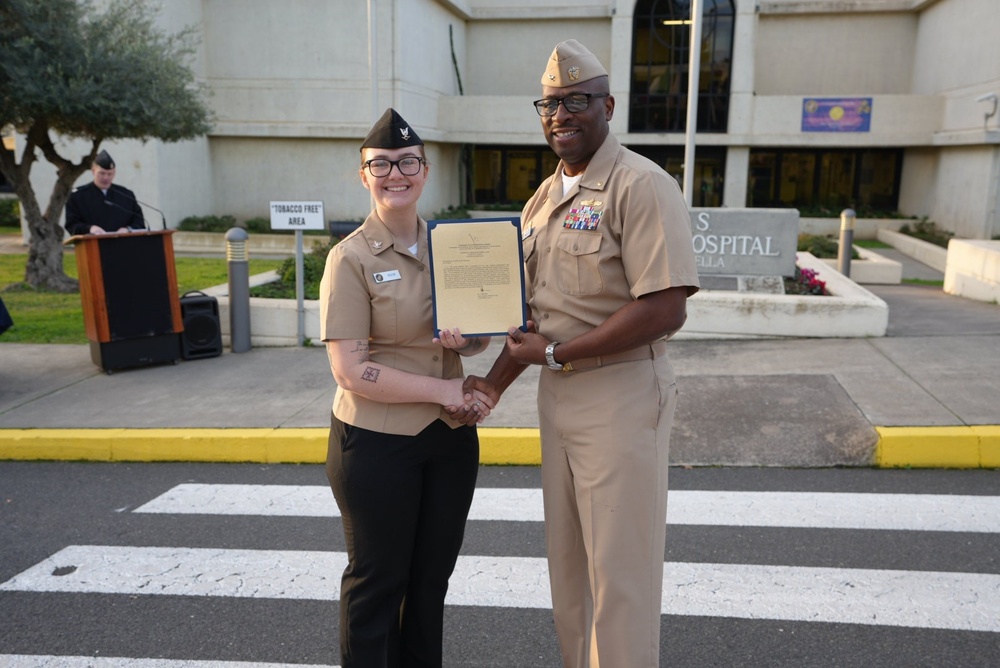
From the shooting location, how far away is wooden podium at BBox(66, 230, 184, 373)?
8.29 metres

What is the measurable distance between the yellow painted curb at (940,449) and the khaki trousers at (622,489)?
381 cm

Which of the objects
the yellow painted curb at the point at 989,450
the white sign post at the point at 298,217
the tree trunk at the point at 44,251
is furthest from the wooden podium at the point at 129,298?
the yellow painted curb at the point at 989,450

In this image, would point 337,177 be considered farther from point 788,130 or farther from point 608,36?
point 788,130

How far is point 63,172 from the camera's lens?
13531 millimetres

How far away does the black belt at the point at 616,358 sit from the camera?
9.49 feet

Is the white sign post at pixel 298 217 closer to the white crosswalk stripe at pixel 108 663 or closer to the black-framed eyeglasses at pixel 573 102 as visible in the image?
the white crosswalk stripe at pixel 108 663

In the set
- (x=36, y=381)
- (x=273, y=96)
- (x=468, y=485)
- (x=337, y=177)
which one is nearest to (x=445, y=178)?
(x=337, y=177)

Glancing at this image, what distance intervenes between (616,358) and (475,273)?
56 cm

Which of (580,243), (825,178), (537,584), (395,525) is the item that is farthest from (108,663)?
(825,178)

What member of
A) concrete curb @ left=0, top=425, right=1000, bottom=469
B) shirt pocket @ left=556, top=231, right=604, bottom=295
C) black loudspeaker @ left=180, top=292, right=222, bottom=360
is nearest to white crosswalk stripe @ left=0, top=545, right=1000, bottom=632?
concrete curb @ left=0, top=425, right=1000, bottom=469

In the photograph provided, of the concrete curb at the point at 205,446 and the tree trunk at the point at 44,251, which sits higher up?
the tree trunk at the point at 44,251

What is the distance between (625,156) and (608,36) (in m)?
27.4

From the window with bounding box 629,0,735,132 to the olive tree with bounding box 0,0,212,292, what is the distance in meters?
16.5

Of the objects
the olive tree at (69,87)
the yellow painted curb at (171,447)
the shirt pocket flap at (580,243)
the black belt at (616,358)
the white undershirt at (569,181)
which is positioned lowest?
the yellow painted curb at (171,447)
